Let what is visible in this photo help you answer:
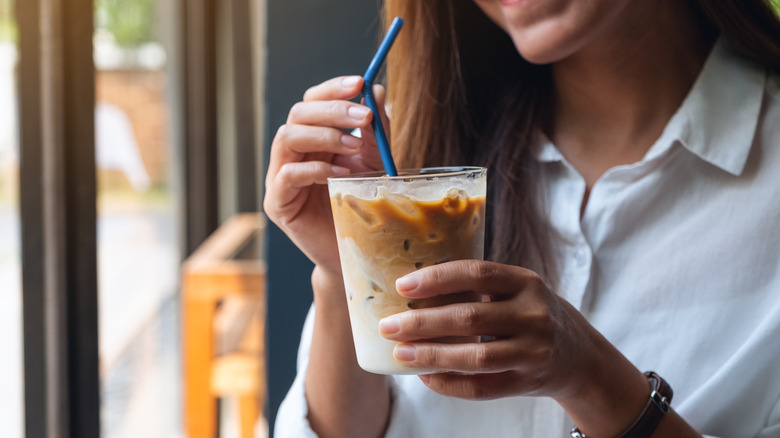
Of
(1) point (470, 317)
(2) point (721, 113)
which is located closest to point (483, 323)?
(1) point (470, 317)

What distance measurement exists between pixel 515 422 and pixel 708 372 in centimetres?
29

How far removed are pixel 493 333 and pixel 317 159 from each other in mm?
399

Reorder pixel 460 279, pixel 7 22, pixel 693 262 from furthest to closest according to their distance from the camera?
pixel 7 22, pixel 693 262, pixel 460 279

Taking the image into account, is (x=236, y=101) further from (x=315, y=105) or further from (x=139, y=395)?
(x=315, y=105)

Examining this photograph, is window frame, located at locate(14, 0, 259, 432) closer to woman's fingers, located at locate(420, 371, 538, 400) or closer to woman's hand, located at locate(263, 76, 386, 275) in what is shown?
woman's hand, located at locate(263, 76, 386, 275)

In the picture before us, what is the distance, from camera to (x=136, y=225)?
2809mm

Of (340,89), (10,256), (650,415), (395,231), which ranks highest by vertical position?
(340,89)

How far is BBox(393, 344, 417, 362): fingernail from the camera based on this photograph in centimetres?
69

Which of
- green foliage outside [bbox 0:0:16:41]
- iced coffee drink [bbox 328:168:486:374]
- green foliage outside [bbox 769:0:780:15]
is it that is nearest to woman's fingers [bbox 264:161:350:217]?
iced coffee drink [bbox 328:168:486:374]

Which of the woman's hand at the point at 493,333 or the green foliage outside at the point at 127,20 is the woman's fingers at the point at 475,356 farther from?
the green foliage outside at the point at 127,20

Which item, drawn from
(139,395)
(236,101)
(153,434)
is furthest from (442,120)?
(236,101)

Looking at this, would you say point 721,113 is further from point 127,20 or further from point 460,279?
point 127,20

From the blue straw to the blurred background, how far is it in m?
0.51

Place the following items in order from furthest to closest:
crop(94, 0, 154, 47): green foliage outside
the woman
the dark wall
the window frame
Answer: crop(94, 0, 154, 47): green foliage outside, the window frame, the dark wall, the woman
